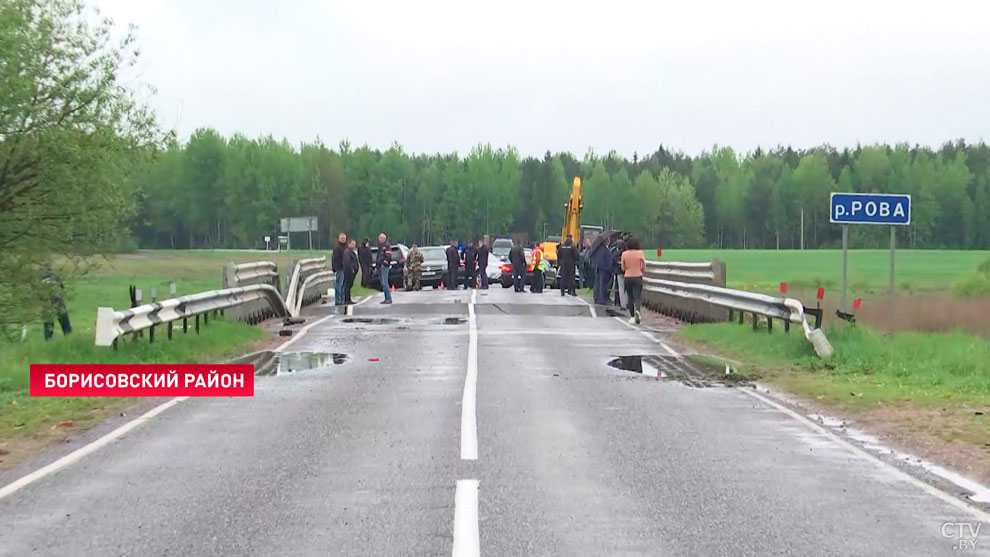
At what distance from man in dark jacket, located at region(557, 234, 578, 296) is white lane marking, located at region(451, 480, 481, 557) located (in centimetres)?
2512

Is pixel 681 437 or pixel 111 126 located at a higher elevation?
pixel 111 126

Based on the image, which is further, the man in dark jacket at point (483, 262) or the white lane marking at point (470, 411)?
the man in dark jacket at point (483, 262)

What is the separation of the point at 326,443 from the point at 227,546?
3.05 metres

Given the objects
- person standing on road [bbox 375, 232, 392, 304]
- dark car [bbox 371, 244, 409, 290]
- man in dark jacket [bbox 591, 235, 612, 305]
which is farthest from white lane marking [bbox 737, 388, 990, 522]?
dark car [bbox 371, 244, 409, 290]

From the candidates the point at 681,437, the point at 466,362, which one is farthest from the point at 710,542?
the point at 466,362

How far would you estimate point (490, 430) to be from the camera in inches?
372

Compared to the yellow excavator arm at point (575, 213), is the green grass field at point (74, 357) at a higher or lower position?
lower

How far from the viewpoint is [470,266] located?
124 ft

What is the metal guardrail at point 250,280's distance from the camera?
20.7 m

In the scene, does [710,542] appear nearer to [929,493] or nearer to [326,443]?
[929,493]

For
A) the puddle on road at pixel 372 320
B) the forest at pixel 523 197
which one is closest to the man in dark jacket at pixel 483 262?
the puddle on road at pixel 372 320

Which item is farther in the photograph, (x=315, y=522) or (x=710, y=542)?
(x=315, y=522)

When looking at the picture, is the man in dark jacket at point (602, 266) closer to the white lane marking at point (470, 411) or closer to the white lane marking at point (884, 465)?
the white lane marking at point (470, 411)
